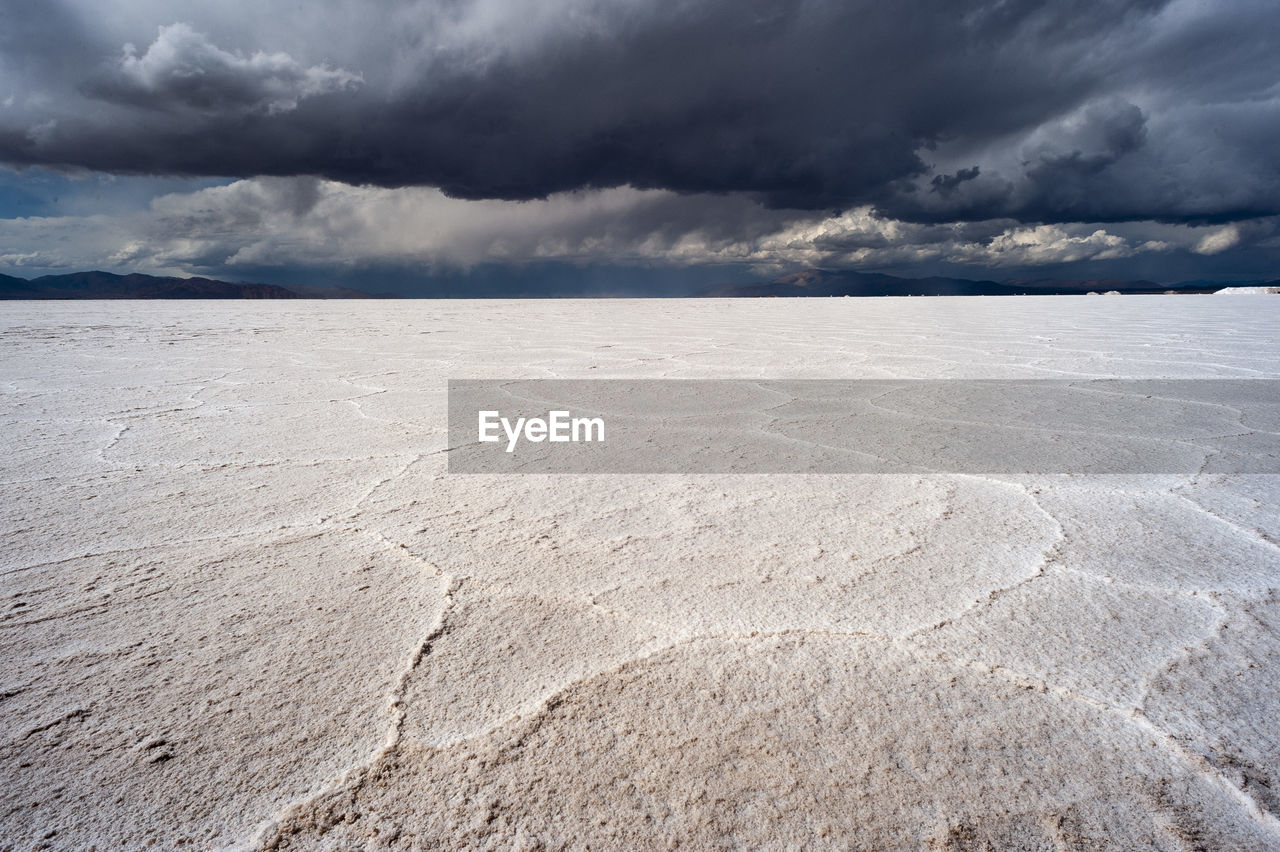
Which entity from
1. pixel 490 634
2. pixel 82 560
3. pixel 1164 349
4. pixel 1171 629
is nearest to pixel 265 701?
pixel 490 634

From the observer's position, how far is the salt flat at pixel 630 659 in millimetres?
668

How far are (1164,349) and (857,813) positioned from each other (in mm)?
5306

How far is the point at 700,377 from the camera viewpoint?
333cm

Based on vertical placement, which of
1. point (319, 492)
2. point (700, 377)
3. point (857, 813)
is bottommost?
point (857, 813)

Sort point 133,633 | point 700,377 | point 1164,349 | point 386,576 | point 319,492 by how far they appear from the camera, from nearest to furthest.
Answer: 1. point 133,633
2. point 386,576
3. point 319,492
4. point 700,377
5. point 1164,349

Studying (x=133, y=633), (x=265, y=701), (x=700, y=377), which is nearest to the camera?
(x=265, y=701)

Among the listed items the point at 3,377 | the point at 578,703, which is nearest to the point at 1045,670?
the point at 578,703

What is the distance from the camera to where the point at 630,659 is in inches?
35.8

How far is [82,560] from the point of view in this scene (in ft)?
3.97

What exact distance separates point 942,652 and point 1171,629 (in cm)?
37

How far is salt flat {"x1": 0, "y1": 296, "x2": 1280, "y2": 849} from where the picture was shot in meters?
0.67

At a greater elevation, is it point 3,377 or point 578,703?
point 3,377

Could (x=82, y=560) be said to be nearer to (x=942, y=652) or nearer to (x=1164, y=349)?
(x=942, y=652)

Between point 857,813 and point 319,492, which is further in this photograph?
point 319,492
